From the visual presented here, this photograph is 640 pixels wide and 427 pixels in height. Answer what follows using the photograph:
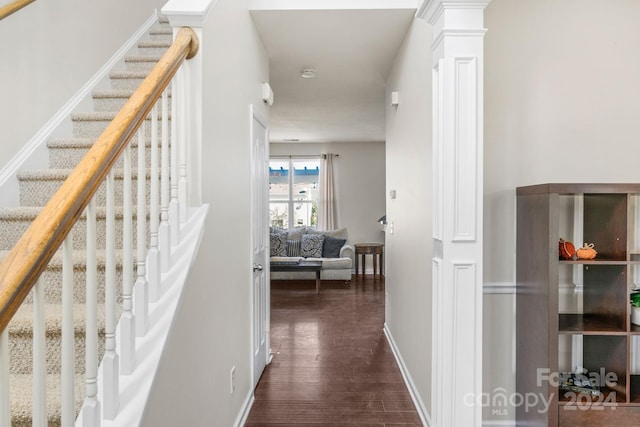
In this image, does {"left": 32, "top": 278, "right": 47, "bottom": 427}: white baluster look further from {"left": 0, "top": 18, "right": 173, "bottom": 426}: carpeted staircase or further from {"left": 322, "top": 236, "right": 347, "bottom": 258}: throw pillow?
{"left": 322, "top": 236, "right": 347, "bottom": 258}: throw pillow

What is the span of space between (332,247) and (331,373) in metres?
4.45

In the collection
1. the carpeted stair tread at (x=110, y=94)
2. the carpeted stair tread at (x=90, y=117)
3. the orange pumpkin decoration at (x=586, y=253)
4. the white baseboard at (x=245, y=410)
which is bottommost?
the white baseboard at (x=245, y=410)

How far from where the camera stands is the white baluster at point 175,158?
1.58m

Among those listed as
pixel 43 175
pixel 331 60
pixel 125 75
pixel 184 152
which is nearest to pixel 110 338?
pixel 184 152

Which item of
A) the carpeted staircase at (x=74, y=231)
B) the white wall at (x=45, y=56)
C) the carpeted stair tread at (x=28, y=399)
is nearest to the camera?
the carpeted stair tread at (x=28, y=399)

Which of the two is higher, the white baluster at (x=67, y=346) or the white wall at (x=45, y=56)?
the white wall at (x=45, y=56)

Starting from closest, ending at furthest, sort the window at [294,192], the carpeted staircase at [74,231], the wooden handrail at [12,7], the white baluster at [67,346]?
1. the white baluster at [67,346]
2. the carpeted staircase at [74,231]
3. the wooden handrail at [12,7]
4. the window at [294,192]

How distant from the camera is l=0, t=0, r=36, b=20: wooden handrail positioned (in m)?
2.05

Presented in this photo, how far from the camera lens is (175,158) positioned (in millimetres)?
1629

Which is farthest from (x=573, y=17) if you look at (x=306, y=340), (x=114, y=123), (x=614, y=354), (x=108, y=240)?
(x=306, y=340)

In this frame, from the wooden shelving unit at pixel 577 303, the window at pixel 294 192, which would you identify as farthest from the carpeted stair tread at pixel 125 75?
the window at pixel 294 192

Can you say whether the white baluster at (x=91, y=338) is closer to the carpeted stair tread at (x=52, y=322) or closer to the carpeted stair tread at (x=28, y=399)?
the carpeted stair tread at (x=28, y=399)

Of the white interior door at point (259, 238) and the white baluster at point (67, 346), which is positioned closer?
the white baluster at point (67, 346)

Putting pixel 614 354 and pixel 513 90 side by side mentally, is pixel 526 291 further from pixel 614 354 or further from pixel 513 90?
pixel 513 90
